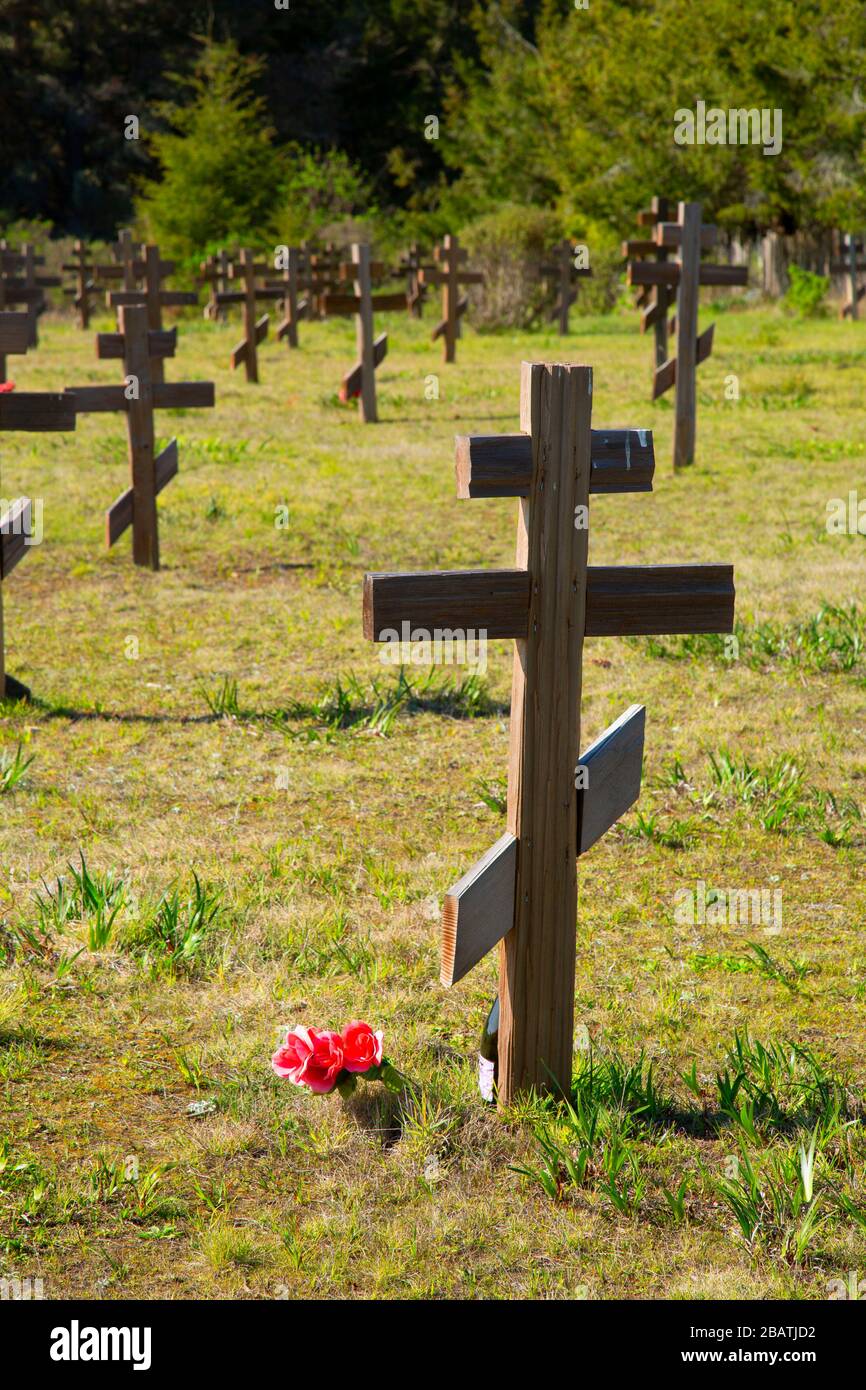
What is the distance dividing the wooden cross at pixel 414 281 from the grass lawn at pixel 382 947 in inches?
734

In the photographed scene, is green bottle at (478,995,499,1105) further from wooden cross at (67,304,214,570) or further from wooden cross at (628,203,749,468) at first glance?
wooden cross at (628,203,749,468)

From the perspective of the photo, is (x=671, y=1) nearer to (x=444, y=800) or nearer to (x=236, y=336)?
(x=236, y=336)

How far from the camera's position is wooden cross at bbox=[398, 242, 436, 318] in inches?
1075

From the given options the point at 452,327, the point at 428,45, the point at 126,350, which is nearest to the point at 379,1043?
the point at 126,350

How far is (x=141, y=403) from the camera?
8.59 metres

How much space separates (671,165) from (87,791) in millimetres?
32119

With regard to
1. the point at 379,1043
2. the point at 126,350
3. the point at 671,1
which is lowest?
the point at 379,1043

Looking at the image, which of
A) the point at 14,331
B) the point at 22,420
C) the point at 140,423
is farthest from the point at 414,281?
the point at 14,331

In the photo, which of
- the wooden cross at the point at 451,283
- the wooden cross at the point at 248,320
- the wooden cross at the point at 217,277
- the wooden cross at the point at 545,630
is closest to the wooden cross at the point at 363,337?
the wooden cross at the point at 248,320

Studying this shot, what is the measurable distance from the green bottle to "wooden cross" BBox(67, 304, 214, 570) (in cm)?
577

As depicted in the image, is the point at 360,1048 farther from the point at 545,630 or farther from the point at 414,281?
the point at 414,281

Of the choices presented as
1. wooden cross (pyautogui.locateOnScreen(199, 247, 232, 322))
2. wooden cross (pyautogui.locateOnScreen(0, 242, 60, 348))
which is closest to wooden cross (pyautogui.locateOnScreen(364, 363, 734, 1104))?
wooden cross (pyautogui.locateOnScreen(0, 242, 60, 348))

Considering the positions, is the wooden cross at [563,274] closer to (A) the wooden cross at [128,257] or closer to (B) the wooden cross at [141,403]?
(A) the wooden cross at [128,257]

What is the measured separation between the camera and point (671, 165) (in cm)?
3391
